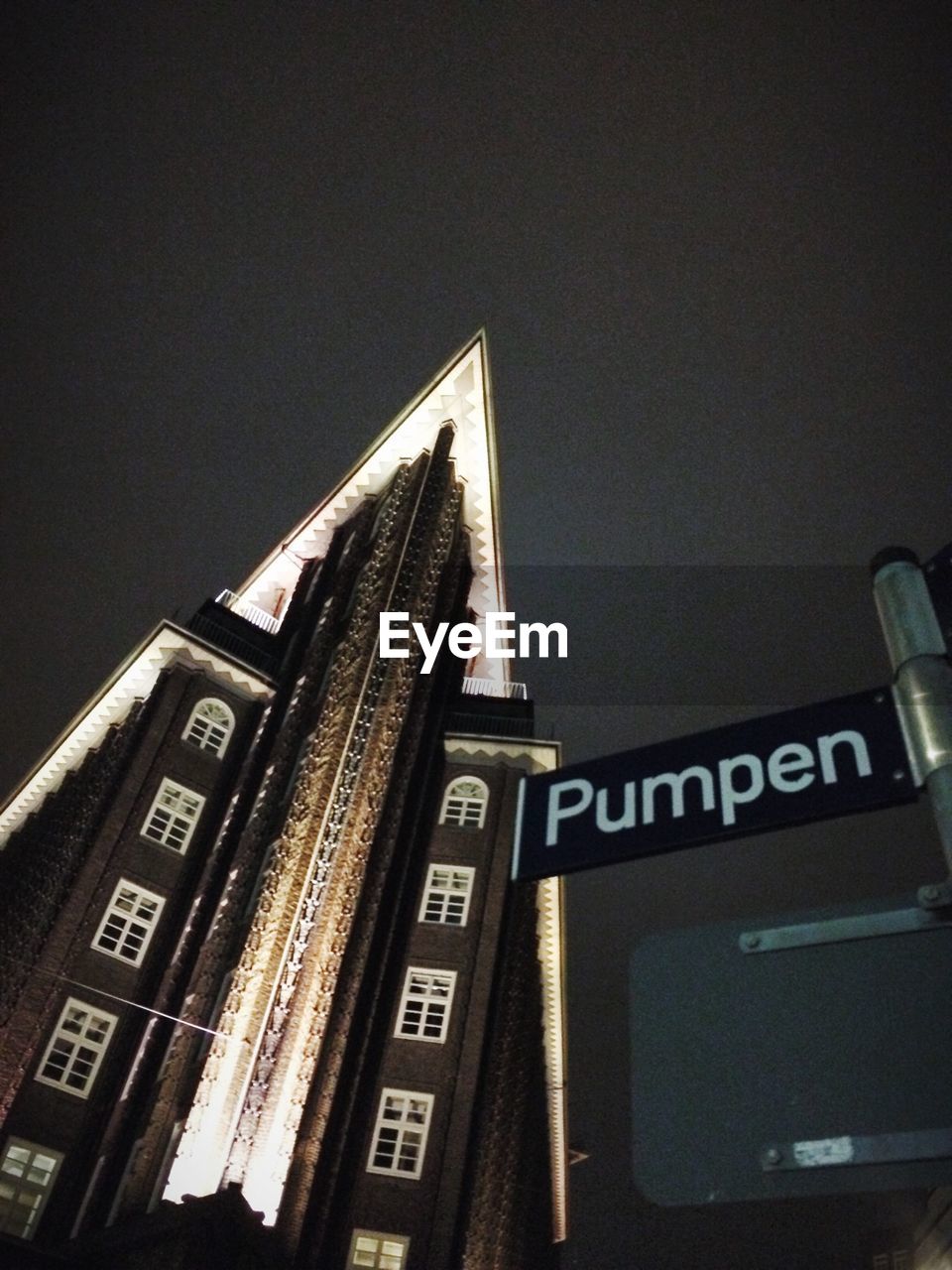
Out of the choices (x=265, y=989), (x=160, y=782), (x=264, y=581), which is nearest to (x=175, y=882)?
(x=160, y=782)

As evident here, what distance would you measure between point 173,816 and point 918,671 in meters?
33.6

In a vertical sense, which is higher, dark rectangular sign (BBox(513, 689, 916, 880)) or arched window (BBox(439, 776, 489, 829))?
arched window (BBox(439, 776, 489, 829))

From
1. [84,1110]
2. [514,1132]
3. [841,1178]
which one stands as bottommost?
[841,1178]

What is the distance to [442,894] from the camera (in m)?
35.0

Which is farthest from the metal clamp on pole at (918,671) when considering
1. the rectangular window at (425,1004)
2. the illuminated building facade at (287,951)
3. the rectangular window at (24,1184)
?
the rectangular window at (425,1004)

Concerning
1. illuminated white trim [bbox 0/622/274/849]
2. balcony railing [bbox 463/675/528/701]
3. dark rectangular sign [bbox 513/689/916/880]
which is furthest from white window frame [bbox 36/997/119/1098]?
dark rectangular sign [bbox 513/689/916/880]

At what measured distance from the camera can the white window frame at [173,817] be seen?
3394 centimetres

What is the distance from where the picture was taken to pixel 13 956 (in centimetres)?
2988

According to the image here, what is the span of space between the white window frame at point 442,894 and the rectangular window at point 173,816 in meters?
8.01

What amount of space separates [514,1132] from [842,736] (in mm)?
42391

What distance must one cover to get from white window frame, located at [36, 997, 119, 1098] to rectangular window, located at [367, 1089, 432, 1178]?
7893 millimetres

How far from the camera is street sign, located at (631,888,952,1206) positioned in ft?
9.71

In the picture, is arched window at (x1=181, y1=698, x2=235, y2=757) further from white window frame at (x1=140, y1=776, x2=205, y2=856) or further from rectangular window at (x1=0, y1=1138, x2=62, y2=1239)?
rectangular window at (x1=0, y1=1138, x2=62, y2=1239)

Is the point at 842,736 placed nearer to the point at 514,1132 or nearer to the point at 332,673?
the point at 332,673
